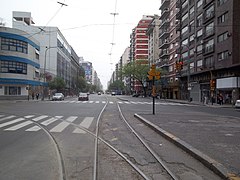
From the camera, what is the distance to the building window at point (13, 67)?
5384 cm

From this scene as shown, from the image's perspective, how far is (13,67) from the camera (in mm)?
55125

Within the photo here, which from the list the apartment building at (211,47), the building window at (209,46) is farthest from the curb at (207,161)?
the building window at (209,46)

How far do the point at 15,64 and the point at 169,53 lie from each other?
40672 millimetres

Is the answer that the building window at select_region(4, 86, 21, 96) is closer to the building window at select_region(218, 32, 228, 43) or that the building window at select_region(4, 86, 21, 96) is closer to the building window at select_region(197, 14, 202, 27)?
the building window at select_region(197, 14, 202, 27)

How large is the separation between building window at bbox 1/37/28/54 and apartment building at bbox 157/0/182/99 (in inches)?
1363

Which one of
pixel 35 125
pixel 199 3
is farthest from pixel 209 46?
pixel 35 125

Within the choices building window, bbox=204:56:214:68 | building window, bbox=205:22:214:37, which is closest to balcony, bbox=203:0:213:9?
building window, bbox=205:22:214:37

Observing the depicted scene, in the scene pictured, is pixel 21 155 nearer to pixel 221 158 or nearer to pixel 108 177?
pixel 108 177

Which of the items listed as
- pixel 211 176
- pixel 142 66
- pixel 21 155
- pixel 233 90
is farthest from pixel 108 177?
pixel 142 66

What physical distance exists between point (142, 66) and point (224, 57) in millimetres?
39196

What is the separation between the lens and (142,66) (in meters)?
83.8

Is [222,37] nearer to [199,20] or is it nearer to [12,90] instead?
[199,20]

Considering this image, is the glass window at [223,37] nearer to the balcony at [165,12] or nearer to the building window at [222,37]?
the building window at [222,37]

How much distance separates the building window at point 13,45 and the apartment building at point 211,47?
30954mm
